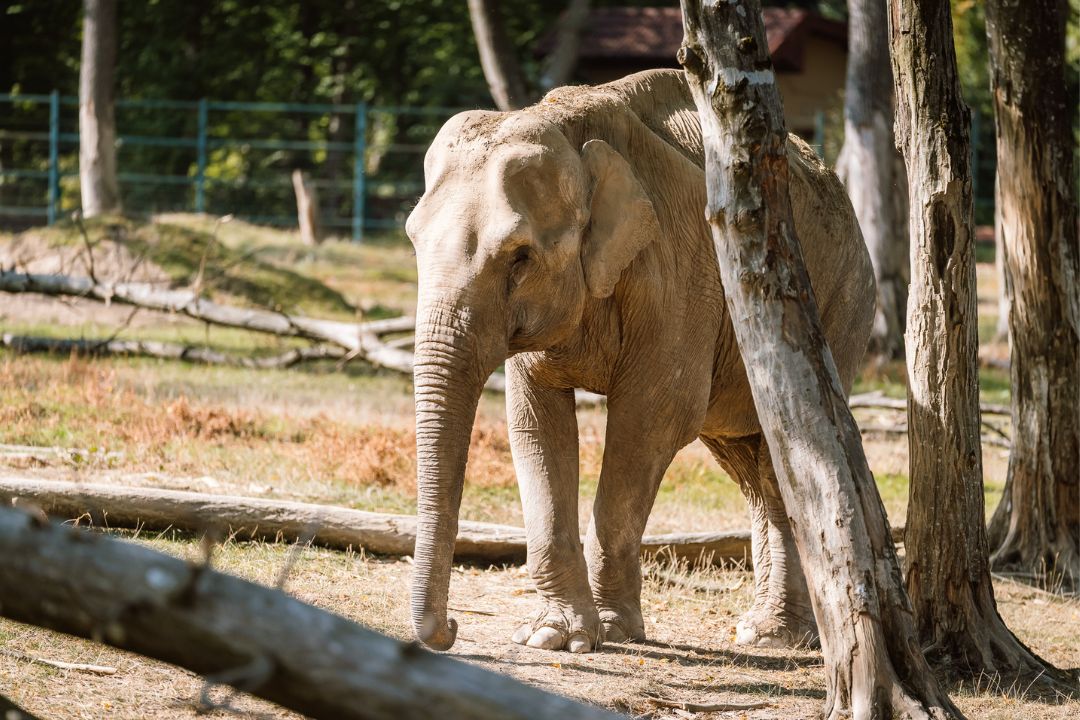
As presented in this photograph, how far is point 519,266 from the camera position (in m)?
6.04

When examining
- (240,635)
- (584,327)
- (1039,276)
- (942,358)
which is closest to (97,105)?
(1039,276)

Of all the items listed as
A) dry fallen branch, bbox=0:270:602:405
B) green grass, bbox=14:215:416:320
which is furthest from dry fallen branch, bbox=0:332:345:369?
green grass, bbox=14:215:416:320

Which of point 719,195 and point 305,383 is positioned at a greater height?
point 719,195

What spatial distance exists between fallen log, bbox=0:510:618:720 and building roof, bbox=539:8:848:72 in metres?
32.3

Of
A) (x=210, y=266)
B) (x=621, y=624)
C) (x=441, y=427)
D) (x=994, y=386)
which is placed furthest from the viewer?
(x=210, y=266)

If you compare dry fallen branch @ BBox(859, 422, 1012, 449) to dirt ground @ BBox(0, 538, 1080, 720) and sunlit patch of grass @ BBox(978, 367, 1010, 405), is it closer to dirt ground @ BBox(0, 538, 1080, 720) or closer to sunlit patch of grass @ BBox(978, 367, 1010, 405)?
sunlit patch of grass @ BBox(978, 367, 1010, 405)

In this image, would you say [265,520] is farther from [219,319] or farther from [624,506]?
[219,319]

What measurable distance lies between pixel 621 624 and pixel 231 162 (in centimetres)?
3059

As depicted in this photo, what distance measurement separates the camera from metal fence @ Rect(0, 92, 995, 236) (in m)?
30.0

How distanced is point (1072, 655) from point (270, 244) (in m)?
18.7

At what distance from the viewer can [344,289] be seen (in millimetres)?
21562

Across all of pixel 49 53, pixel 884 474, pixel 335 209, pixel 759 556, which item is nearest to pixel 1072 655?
pixel 759 556

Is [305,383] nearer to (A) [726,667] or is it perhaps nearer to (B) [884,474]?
(B) [884,474]

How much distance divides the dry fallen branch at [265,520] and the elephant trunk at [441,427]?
6.19 feet
